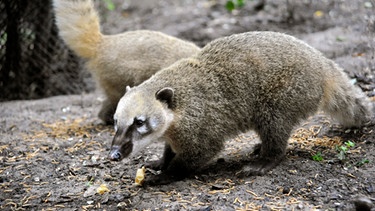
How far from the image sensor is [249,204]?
172 inches

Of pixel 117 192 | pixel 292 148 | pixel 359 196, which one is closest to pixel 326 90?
pixel 292 148

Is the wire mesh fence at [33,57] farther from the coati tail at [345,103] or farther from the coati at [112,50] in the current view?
the coati tail at [345,103]

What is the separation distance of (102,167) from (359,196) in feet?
8.79

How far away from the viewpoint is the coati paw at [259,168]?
4984 mm

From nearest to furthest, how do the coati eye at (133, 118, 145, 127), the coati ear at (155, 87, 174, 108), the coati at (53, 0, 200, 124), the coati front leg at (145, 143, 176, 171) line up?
the coati eye at (133, 118, 145, 127) < the coati ear at (155, 87, 174, 108) < the coati front leg at (145, 143, 176, 171) < the coati at (53, 0, 200, 124)

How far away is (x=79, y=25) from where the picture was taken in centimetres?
687

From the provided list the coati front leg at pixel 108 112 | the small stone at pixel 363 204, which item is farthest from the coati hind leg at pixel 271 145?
the coati front leg at pixel 108 112

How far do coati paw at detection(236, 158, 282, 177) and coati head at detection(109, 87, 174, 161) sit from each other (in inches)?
36.7

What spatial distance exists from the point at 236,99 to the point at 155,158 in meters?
1.24

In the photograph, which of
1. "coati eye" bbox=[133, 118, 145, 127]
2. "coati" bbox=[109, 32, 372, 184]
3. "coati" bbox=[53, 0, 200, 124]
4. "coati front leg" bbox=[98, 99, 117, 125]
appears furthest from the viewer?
"coati front leg" bbox=[98, 99, 117, 125]

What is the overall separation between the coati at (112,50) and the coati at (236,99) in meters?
1.45

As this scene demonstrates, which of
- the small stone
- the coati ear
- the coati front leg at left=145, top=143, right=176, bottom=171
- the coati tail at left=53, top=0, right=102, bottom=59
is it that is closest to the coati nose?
the coati ear

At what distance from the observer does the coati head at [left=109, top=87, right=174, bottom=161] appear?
4535mm

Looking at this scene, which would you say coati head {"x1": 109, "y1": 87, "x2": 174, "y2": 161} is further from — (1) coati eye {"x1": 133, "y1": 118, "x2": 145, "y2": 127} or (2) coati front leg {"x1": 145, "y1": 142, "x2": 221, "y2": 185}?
(2) coati front leg {"x1": 145, "y1": 142, "x2": 221, "y2": 185}
